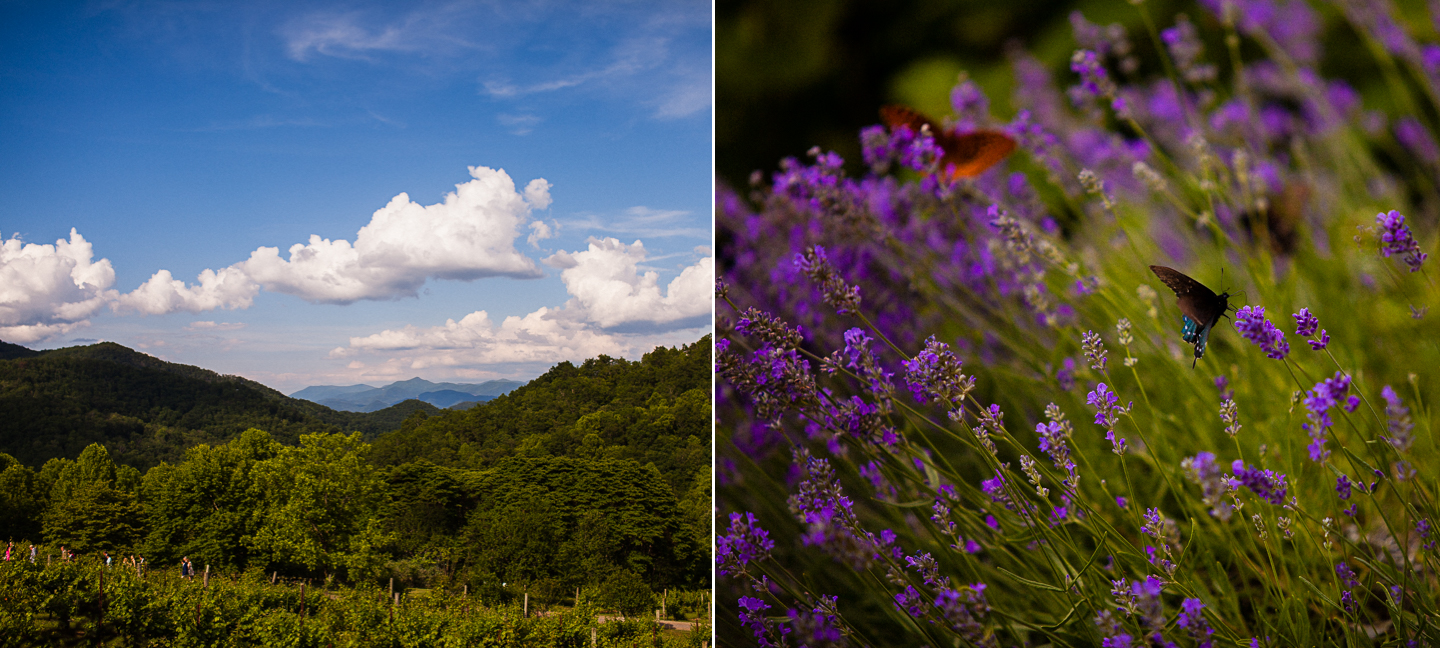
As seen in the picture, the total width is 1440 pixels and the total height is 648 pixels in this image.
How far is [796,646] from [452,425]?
7.58 m

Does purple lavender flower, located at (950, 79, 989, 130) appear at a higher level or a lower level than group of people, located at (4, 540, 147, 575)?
higher

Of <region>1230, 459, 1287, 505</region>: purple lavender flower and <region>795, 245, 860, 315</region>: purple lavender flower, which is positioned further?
<region>795, 245, 860, 315</region>: purple lavender flower

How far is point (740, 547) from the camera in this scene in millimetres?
1146

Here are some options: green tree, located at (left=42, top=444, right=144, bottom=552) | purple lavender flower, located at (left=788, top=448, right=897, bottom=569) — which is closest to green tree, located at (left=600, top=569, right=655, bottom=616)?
green tree, located at (left=42, top=444, right=144, bottom=552)

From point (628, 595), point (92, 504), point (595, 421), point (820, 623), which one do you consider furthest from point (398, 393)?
point (820, 623)

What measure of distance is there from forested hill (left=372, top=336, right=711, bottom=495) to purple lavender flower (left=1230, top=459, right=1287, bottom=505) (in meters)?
5.97

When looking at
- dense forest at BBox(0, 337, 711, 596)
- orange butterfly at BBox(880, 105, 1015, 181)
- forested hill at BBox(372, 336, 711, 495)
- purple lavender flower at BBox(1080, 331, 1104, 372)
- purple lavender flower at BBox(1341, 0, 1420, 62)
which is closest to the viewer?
purple lavender flower at BBox(1080, 331, 1104, 372)

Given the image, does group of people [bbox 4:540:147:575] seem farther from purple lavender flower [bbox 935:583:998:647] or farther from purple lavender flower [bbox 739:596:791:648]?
purple lavender flower [bbox 935:583:998:647]

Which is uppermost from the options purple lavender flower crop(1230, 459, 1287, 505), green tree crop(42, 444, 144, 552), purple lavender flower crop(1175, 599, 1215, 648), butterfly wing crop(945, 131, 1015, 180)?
butterfly wing crop(945, 131, 1015, 180)

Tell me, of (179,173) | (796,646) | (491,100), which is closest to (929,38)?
(796,646)

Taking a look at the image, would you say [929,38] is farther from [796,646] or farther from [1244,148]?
[796,646]

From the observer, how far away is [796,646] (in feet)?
3.98

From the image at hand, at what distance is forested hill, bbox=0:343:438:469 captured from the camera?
19.6 feet

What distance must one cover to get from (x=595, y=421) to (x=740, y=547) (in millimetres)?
6880
